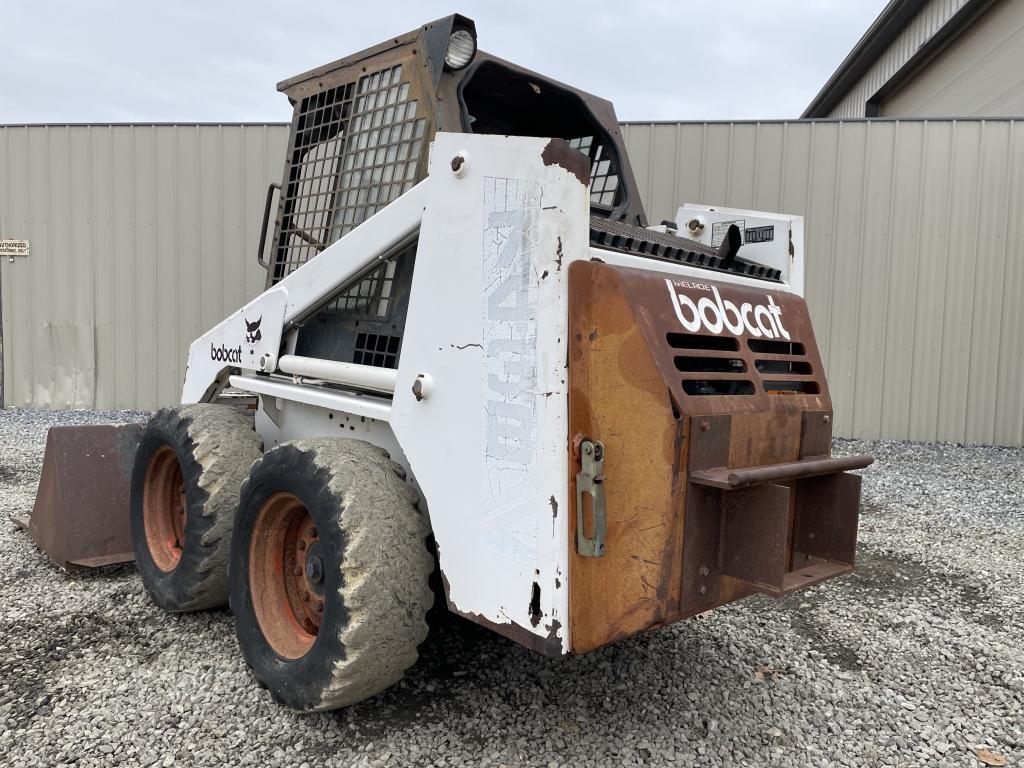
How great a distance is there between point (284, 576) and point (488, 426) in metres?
1.12

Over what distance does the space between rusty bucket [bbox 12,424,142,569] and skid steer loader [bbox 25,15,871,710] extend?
888 millimetres

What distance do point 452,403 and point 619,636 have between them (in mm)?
825

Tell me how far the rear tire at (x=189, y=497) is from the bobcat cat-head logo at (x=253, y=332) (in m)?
0.34

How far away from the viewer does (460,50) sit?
2.71 meters

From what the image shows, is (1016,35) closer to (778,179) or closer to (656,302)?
(778,179)

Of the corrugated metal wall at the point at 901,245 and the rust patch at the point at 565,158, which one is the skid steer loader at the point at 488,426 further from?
the corrugated metal wall at the point at 901,245

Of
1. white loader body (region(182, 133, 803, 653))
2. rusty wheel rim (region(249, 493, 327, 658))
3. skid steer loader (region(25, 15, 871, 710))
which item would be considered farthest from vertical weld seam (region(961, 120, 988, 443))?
rusty wheel rim (region(249, 493, 327, 658))

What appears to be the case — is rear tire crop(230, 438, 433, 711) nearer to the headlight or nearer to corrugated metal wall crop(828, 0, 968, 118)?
the headlight

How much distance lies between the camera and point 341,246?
9.18 feet

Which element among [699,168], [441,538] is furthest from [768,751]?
[699,168]

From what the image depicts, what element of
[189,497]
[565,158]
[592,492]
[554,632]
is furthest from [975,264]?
[189,497]

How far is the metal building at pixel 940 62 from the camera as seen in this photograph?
9.52 meters

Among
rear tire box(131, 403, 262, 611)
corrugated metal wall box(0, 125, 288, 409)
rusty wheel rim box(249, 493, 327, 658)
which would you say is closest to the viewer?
rusty wheel rim box(249, 493, 327, 658)

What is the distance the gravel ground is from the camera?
2.33 metres
